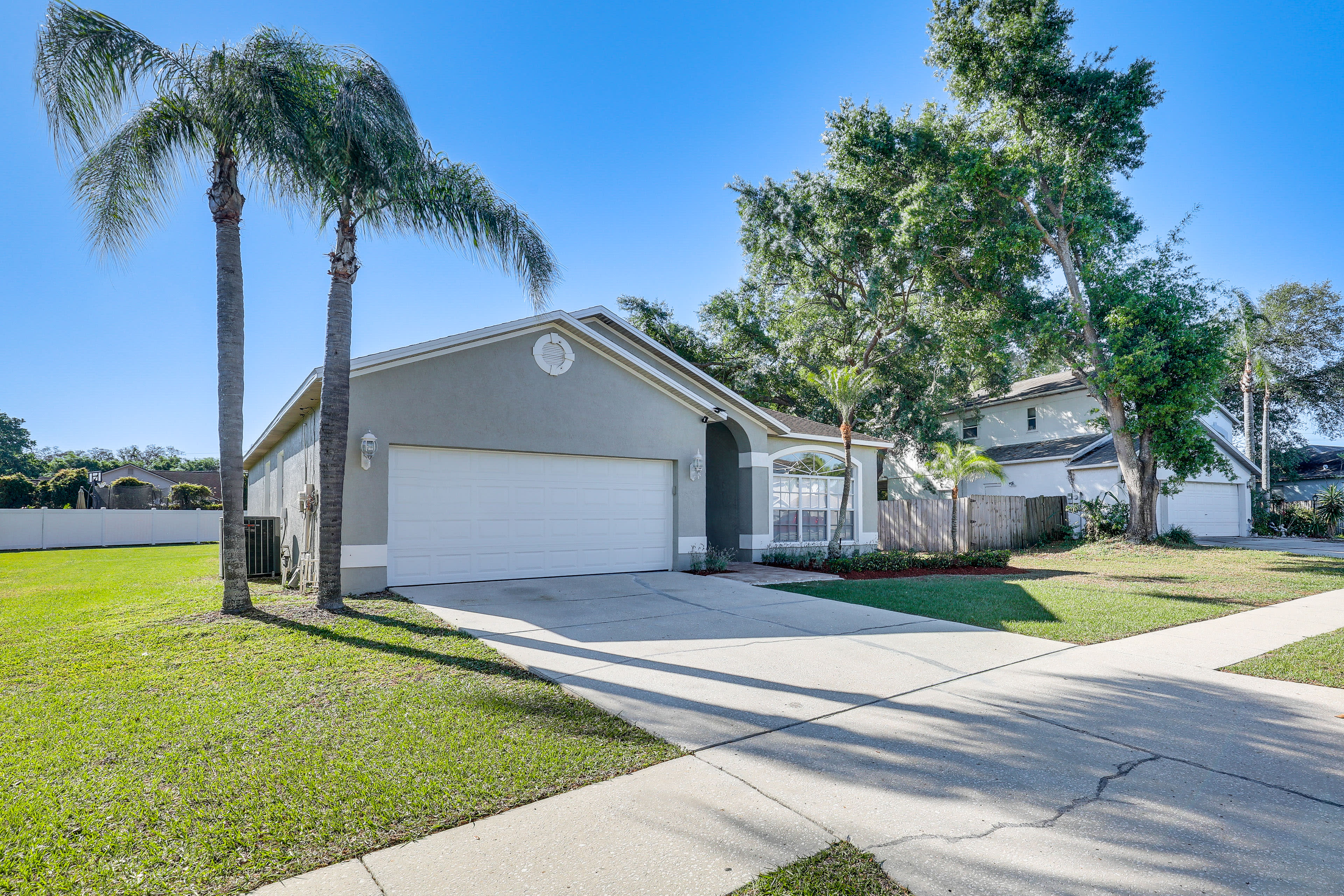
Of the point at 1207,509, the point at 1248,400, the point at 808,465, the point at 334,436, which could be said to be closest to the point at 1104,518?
the point at 1207,509

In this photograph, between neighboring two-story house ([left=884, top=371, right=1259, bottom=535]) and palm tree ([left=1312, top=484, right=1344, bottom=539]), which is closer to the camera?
neighboring two-story house ([left=884, top=371, right=1259, bottom=535])

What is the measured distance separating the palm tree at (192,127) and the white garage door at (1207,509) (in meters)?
26.3

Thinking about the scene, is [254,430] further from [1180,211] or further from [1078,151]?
[1180,211]

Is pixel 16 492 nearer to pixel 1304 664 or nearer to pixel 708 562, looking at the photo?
pixel 708 562

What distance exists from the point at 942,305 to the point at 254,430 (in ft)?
70.9

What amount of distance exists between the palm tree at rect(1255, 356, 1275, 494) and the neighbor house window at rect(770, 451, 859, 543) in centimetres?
2253

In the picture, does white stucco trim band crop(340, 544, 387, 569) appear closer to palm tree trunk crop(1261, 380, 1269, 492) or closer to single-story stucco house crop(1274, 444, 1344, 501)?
palm tree trunk crop(1261, 380, 1269, 492)

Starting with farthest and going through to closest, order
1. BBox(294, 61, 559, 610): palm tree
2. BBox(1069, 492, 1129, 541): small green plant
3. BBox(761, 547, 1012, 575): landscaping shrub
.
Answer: BBox(1069, 492, 1129, 541): small green plant
BBox(761, 547, 1012, 575): landscaping shrub
BBox(294, 61, 559, 610): palm tree

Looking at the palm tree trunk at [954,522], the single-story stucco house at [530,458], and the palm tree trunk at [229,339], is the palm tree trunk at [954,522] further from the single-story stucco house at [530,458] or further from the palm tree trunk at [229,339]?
the palm tree trunk at [229,339]

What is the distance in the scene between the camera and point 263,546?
12891 millimetres

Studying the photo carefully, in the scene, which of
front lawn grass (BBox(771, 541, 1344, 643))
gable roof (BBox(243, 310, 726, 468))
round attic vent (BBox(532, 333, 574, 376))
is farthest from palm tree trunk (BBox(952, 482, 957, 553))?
round attic vent (BBox(532, 333, 574, 376))

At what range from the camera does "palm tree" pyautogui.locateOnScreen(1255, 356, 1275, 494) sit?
91.2 feet

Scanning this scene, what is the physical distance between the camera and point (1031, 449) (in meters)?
26.0

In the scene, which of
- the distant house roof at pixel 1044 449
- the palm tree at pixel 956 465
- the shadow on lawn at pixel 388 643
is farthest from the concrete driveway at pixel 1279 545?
the shadow on lawn at pixel 388 643
